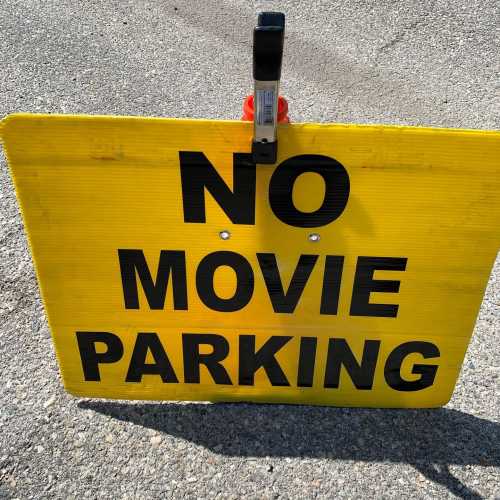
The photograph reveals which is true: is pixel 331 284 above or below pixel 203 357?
above

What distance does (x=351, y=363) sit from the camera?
2.24 m

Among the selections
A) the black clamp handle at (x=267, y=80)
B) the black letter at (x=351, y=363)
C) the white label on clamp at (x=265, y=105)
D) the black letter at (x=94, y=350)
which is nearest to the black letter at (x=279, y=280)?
the black letter at (x=351, y=363)

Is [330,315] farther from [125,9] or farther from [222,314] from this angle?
[125,9]

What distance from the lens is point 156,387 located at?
2361 mm

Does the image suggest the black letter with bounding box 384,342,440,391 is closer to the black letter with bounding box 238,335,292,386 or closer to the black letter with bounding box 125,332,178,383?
the black letter with bounding box 238,335,292,386

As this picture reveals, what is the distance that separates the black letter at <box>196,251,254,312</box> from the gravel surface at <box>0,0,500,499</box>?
1.95 ft

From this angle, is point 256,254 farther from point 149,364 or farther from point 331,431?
point 331,431

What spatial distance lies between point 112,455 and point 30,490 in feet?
1.07

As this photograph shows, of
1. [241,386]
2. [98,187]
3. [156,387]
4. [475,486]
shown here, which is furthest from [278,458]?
[98,187]

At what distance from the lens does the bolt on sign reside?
1722mm

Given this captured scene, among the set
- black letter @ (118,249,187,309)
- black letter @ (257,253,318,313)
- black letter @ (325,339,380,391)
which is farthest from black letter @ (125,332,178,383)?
black letter @ (325,339,380,391)

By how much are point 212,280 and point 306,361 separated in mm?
557

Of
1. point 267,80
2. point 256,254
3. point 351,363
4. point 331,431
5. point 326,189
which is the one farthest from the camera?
point 331,431

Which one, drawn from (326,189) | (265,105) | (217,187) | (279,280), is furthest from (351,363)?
(265,105)
